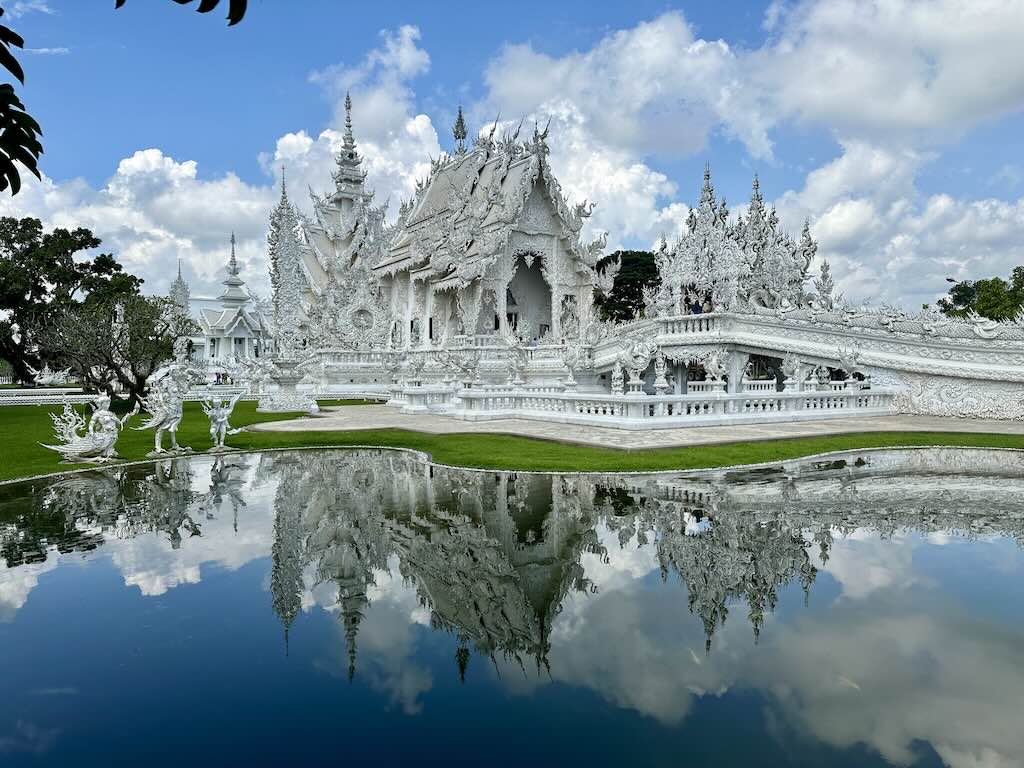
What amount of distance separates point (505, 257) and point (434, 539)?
2283cm

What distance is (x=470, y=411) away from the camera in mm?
17453

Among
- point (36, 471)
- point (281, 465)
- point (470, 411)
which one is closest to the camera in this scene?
point (36, 471)

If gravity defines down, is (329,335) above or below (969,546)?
above

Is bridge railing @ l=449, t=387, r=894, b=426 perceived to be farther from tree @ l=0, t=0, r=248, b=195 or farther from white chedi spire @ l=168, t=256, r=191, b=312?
white chedi spire @ l=168, t=256, r=191, b=312

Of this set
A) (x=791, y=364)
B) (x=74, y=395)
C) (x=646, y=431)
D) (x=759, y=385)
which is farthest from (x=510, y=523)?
(x=74, y=395)

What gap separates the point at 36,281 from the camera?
3067cm

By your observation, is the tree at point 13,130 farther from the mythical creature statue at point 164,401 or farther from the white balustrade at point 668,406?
the white balustrade at point 668,406

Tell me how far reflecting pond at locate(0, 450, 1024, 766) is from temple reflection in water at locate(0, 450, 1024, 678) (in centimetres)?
4

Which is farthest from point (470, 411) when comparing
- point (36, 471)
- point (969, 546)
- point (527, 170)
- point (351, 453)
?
point (527, 170)

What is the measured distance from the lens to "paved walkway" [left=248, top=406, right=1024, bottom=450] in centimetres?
1285

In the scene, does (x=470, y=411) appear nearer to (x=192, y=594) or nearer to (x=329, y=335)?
(x=192, y=594)

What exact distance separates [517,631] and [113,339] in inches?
970

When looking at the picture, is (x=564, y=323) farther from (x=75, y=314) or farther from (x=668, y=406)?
(x=75, y=314)

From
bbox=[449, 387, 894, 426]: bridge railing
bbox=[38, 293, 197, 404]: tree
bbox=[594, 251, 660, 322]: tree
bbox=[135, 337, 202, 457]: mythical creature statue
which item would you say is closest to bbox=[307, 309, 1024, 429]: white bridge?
bbox=[449, 387, 894, 426]: bridge railing
